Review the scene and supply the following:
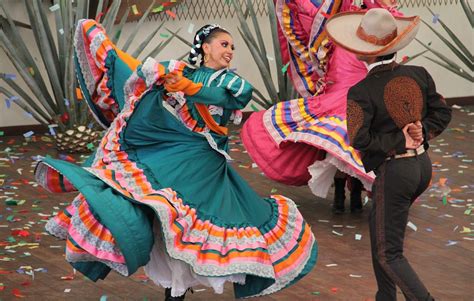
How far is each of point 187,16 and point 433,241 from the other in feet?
13.3

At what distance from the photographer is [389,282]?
413 centimetres

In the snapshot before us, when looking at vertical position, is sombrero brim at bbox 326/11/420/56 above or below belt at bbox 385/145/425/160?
above

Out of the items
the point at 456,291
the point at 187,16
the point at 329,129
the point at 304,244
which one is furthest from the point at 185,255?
the point at 187,16

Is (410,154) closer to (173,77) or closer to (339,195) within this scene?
(173,77)

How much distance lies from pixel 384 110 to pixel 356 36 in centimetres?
32

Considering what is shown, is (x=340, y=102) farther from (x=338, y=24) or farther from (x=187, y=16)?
(x=187, y=16)

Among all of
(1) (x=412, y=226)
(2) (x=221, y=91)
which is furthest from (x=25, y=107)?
(2) (x=221, y=91)

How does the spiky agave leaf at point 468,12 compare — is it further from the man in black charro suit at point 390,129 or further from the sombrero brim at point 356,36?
the man in black charro suit at point 390,129

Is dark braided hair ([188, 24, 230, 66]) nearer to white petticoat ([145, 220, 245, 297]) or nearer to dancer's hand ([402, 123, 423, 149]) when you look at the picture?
white petticoat ([145, 220, 245, 297])

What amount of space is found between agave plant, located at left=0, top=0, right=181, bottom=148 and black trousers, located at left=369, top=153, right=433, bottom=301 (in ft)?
13.5

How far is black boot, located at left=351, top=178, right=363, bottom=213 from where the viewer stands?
6.20 m

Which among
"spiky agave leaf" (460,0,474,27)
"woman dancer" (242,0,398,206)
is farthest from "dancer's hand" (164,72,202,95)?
"spiky agave leaf" (460,0,474,27)

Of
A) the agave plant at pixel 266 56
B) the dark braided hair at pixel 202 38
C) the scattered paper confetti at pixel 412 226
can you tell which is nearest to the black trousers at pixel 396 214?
the dark braided hair at pixel 202 38

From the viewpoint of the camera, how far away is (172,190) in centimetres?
432
